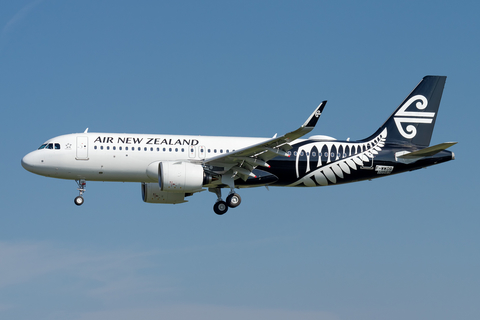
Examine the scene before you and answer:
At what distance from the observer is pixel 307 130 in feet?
112

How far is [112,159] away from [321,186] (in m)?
12.5

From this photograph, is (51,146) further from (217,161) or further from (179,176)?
(217,161)

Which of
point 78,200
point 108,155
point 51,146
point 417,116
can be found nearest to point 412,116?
point 417,116

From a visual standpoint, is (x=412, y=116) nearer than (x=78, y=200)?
No

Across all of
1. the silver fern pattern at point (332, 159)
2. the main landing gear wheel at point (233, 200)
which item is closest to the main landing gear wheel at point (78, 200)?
the main landing gear wheel at point (233, 200)

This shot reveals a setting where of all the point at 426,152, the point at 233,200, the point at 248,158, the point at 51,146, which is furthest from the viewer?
the point at 426,152

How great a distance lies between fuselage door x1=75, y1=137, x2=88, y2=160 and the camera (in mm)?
38875

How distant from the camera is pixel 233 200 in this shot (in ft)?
133

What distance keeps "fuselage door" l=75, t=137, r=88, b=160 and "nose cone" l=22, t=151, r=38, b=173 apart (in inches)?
98.6

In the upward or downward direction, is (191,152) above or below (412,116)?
below

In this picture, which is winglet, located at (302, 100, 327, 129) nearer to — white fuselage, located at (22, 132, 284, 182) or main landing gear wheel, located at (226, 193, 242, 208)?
white fuselage, located at (22, 132, 284, 182)

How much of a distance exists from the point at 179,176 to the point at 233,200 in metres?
4.46

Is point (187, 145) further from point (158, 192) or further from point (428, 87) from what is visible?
point (428, 87)

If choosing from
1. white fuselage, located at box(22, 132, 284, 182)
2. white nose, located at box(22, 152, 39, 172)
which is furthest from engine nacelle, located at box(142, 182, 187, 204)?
white nose, located at box(22, 152, 39, 172)
